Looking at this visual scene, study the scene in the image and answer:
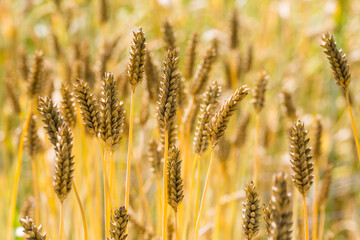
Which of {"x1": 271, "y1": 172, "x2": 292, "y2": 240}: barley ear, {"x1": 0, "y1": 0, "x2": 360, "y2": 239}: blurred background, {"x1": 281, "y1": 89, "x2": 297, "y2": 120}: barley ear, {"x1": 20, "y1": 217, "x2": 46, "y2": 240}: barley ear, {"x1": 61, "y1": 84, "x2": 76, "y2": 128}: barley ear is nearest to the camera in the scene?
{"x1": 271, "y1": 172, "x2": 292, "y2": 240}: barley ear

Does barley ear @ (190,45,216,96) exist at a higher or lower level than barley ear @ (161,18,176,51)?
lower

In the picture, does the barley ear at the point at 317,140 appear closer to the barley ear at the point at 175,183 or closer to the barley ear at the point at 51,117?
the barley ear at the point at 175,183

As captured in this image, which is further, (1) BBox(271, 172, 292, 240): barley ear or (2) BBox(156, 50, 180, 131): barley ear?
(2) BBox(156, 50, 180, 131): barley ear

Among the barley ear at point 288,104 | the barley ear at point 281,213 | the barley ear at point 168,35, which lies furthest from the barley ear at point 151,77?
the barley ear at point 281,213

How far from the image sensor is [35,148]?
792 mm

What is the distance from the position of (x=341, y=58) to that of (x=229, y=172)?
808mm

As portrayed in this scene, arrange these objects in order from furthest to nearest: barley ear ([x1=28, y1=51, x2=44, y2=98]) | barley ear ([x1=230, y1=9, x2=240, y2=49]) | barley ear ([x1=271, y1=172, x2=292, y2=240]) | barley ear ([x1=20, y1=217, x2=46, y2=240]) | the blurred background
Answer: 1. the blurred background
2. barley ear ([x1=230, y1=9, x2=240, y2=49])
3. barley ear ([x1=28, y1=51, x2=44, y2=98])
4. barley ear ([x1=20, y1=217, x2=46, y2=240])
5. barley ear ([x1=271, y1=172, x2=292, y2=240])

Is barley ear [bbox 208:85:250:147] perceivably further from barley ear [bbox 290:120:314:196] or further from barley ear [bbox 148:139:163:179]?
barley ear [bbox 148:139:163:179]

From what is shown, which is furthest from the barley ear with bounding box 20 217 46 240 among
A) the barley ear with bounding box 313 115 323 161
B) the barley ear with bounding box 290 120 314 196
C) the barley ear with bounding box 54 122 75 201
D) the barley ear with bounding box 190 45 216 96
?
the barley ear with bounding box 313 115 323 161

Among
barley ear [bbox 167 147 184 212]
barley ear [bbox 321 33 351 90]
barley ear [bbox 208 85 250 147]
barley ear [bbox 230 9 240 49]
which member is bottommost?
barley ear [bbox 167 147 184 212]

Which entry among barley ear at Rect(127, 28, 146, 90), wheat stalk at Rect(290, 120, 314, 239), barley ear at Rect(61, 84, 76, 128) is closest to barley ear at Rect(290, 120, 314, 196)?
wheat stalk at Rect(290, 120, 314, 239)

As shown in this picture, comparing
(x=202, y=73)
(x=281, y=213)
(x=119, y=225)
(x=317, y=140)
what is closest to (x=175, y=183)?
(x=119, y=225)

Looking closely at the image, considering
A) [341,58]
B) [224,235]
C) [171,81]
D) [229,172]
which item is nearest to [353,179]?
[229,172]

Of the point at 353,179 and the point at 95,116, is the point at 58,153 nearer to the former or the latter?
the point at 95,116
